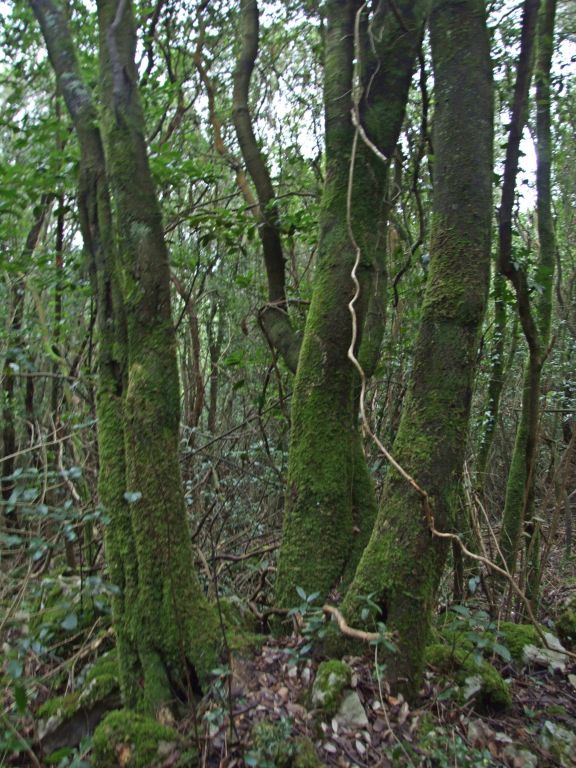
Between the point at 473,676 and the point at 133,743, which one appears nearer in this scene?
the point at 133,743

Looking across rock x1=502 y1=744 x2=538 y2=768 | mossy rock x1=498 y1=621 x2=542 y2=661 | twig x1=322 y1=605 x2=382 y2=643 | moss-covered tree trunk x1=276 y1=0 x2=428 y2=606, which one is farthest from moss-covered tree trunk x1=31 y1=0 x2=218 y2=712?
mossy rock x1=498 y1=621 x2=542 y2=661

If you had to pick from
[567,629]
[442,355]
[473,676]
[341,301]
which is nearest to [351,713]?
[473,676]

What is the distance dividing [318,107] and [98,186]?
17.3 ft

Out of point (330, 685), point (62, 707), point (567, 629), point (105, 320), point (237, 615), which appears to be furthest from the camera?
point (567, 629)

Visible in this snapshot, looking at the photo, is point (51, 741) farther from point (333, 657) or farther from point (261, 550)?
point (261, 550)

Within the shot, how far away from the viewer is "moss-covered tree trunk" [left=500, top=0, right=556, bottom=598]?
441cm

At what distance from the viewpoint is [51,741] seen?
2.93 m

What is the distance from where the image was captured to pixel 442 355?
3.06 metres

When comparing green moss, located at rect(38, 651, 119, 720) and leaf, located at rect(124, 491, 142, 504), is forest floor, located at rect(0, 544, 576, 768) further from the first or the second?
leaf, located at rect(124, 491, 142, 504)

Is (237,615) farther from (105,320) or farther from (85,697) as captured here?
(105,320)

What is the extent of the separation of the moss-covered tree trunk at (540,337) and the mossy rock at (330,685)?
193cm

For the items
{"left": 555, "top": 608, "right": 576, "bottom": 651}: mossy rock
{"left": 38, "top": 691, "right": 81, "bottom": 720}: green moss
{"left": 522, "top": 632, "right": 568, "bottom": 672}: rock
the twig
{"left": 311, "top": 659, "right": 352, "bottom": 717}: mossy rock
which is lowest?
{"left": 555, "top": 608, "right": 576, "bottom": 651}: mossy rock

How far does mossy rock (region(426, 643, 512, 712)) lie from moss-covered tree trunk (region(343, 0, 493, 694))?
0.96 feet

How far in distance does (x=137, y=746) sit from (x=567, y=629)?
2938 millimetres
